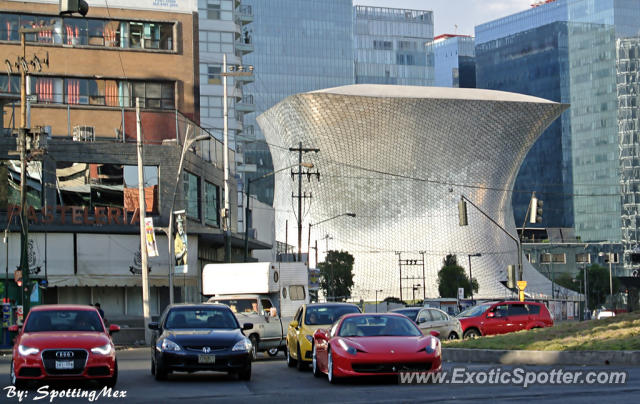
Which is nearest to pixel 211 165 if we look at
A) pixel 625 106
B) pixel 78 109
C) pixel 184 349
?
pixel 78 109

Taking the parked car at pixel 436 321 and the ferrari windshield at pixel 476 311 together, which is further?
the ferrari windshield at pixel 476 311

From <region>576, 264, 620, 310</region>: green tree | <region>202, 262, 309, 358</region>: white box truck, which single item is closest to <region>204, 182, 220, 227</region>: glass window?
<region>202, 262, 309, 358</region>: white box truck

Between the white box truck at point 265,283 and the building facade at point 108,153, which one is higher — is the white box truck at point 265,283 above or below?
below

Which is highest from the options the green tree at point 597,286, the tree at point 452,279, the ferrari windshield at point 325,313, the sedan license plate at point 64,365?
the ferrari windshield at point 325,313

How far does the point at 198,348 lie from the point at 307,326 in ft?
13.8

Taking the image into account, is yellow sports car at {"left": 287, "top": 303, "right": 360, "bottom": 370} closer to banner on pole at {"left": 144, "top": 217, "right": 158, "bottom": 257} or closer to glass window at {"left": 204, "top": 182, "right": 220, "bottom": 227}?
banner on pole at {"left": 144, "top": 217, "right": 158, "bottom": 257}

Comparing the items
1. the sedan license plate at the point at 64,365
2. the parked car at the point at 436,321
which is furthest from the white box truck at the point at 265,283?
the sedan license plate at the point at 64,365

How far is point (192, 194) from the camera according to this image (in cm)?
5572

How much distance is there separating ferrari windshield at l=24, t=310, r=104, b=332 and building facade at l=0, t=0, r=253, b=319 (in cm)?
1939

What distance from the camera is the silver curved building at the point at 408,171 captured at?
10529 centimetres

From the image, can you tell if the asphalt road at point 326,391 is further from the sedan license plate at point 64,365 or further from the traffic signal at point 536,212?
the traffic signal at point 536,212

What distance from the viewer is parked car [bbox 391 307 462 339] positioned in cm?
3431

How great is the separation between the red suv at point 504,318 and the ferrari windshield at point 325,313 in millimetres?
13241

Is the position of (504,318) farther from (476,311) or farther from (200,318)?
(200,318)
